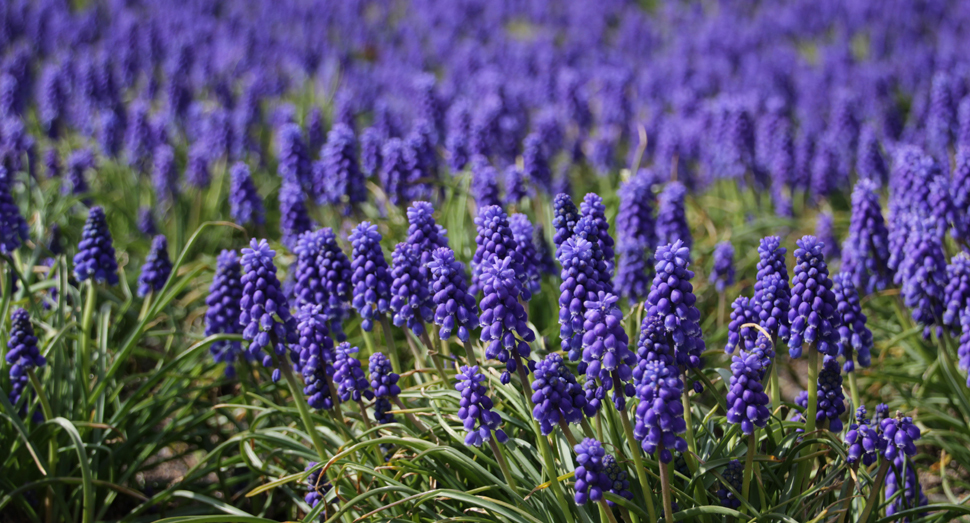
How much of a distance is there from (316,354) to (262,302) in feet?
1.43

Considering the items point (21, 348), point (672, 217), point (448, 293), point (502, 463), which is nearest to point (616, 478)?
point (502, 463)

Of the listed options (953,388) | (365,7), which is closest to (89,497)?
(953,388)

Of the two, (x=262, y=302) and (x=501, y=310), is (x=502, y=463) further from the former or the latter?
(x=262, y=302)

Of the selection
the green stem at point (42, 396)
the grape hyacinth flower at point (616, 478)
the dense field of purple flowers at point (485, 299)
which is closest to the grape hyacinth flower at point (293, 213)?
the dense field of purple flowers at point (485, 299)

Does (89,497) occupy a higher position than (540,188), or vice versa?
(540,188)

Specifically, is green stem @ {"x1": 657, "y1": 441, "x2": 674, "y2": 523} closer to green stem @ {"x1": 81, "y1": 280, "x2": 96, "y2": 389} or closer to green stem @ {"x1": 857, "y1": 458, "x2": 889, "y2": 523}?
green stem @ {"x1": 857, "y1": 458, "x2": 889, "y2": 523}

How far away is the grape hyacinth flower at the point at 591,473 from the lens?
3.56 m

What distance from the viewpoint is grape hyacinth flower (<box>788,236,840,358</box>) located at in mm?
3859

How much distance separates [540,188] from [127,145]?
5914 millimetres

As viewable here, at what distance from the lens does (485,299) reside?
358 cm

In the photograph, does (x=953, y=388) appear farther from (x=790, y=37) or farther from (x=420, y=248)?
(x=790, y=37)

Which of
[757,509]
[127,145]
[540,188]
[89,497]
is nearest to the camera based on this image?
[757,509]

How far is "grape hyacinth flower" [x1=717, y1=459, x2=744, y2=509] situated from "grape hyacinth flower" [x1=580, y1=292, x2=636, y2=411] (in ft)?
2.91

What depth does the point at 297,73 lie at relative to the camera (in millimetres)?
15469
